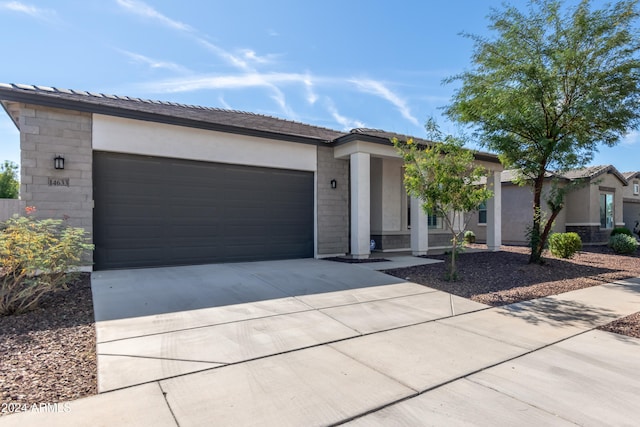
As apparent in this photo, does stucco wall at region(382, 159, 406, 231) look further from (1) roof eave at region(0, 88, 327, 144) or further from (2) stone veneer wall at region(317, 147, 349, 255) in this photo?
(1) roof eave at region(0, 88, 327, 144)

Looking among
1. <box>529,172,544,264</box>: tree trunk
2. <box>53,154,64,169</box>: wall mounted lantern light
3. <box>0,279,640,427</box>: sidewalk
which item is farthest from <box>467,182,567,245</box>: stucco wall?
<box>53,154,64,169</box>: wall mounted lantern light

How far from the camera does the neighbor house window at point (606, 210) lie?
19.6 metres

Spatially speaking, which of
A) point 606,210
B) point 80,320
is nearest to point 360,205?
point 80,320

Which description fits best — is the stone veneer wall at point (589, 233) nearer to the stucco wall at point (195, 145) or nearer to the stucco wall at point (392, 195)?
the stucco wall at point (392, 195)

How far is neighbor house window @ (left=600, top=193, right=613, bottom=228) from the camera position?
771 inches

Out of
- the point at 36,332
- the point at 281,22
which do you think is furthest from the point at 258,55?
the point at 36,332

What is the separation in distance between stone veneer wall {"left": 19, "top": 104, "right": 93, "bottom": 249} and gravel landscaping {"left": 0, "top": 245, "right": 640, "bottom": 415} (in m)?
1.56

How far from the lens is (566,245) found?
40.5ft

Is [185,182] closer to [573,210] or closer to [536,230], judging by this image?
[536,230]

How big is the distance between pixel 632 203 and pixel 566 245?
17680 mm

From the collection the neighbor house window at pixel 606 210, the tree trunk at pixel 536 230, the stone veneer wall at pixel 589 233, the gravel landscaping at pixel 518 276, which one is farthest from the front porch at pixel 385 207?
Answer: the neighbor house window at pixel 606 210

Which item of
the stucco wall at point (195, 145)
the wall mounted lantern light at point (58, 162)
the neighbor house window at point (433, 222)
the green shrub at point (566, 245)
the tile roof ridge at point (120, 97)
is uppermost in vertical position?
the tile roof ridge at point (120, 97)

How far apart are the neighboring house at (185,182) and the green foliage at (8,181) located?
115 ft

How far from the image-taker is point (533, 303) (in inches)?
261
